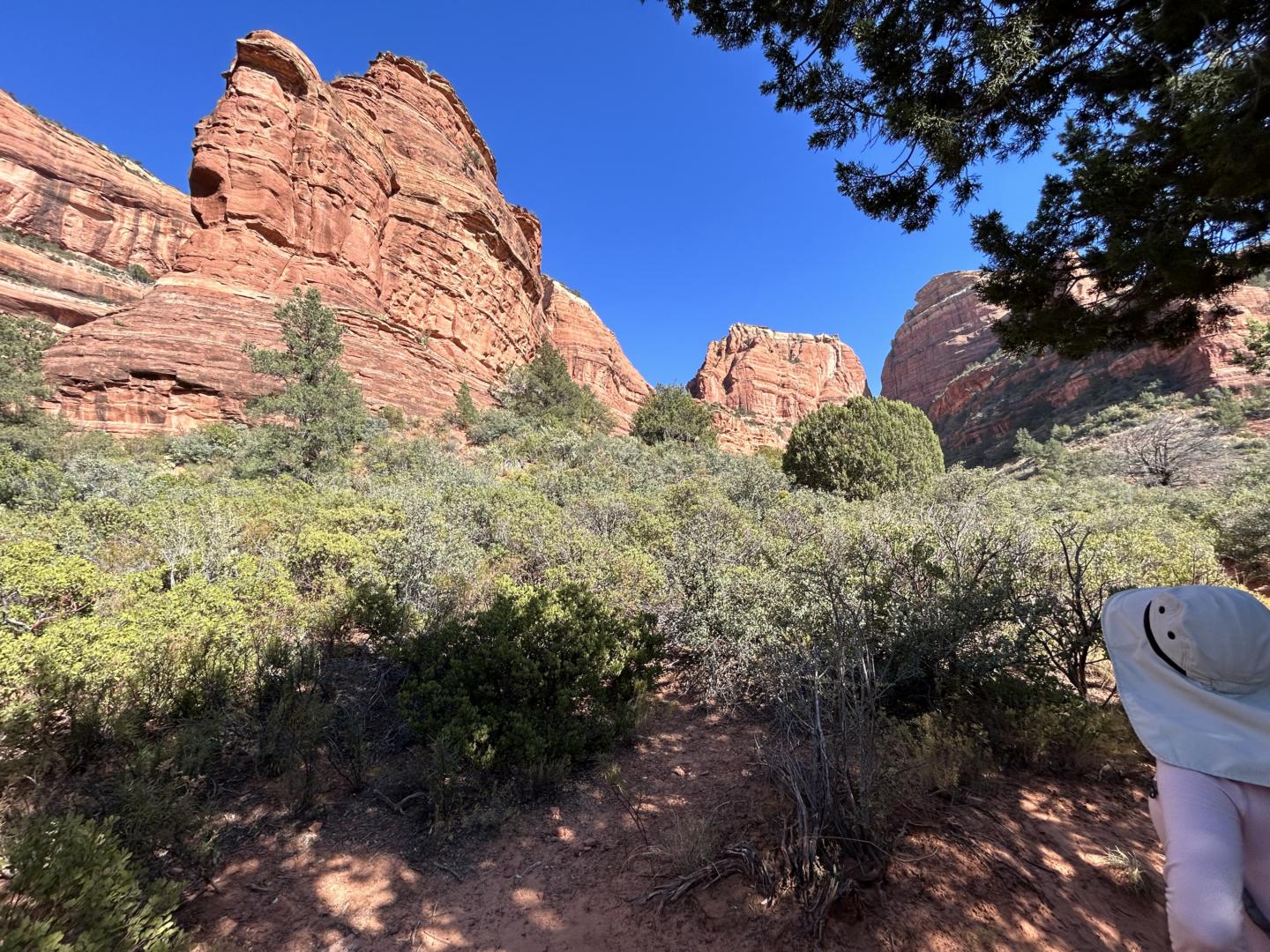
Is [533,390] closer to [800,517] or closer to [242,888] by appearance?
[800,517]

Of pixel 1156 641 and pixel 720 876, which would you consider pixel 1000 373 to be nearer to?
pixel 1156 641

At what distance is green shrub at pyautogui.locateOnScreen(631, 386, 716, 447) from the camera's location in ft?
75.1

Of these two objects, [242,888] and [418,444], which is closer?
[242,888]

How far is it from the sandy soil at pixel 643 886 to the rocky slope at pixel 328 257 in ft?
62.4

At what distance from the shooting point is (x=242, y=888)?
230cm

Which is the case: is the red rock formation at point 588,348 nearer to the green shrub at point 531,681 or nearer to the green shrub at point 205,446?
the green shrub at point 205,446

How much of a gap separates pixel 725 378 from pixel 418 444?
64.6m

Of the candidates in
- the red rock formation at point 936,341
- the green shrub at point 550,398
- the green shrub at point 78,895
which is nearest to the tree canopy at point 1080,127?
the green shrub at point 78,895

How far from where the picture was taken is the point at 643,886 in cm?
233

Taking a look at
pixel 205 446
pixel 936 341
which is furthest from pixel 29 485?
pixel 936 341

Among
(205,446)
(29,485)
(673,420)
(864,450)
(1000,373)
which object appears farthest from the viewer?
(1000,373)

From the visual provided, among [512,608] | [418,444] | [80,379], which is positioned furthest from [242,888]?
[80,379]

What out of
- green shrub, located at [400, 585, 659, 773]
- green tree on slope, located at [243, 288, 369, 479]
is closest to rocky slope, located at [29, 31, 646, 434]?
green tree on slope, located at [243, 288, 369, 479]

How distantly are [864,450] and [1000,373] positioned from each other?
1627 inches
